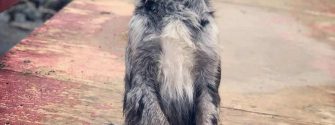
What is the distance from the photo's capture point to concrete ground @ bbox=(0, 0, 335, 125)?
3951 millimetres

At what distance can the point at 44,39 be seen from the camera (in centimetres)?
505

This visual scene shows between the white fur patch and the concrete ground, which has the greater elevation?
the white fur patch

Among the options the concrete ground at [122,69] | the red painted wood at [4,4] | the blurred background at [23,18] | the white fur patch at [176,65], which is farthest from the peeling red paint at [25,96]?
the blurred background at [23,18]

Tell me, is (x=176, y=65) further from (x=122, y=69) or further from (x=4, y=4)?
(x=4, y=4)

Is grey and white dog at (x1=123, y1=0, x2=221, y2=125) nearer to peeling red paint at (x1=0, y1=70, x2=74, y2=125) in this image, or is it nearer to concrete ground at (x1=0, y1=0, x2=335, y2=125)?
concrete ground at (x1=0, y1=0, x2=335, y2=125)

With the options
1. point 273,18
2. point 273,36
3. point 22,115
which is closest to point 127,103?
point 22,115

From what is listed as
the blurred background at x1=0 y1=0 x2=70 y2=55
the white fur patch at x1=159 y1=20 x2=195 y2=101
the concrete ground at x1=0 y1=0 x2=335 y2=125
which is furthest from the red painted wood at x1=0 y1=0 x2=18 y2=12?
the white fur patch at x1=159 y1=20 x2=195 y2=101

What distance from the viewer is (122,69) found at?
4664mm

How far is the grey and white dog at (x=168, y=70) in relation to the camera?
3008 mm

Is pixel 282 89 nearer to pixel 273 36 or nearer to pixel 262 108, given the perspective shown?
pixel 262 108

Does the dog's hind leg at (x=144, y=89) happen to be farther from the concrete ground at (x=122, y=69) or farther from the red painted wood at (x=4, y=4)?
the red painted wood at (x=4, y=4)

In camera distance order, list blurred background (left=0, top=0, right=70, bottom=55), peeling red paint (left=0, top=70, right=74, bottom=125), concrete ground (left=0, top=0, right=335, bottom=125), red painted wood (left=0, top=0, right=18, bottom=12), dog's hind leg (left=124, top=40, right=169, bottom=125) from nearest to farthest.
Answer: dog's hind leg (left=124, top=40, right=169, bottom=125) < peeling red paint (left=0, top=70, right=74, bottom=125) < concrete ground (left=0, top=0, right=335, bottom=125) < red painted wood (left=0, top=0, right=18, bottom=12) < blurred background (left=0, top=0, right=70, bottom=55)

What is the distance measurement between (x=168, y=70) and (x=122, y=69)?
165cm

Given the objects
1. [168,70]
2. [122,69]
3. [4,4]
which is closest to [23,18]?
[4,4]
